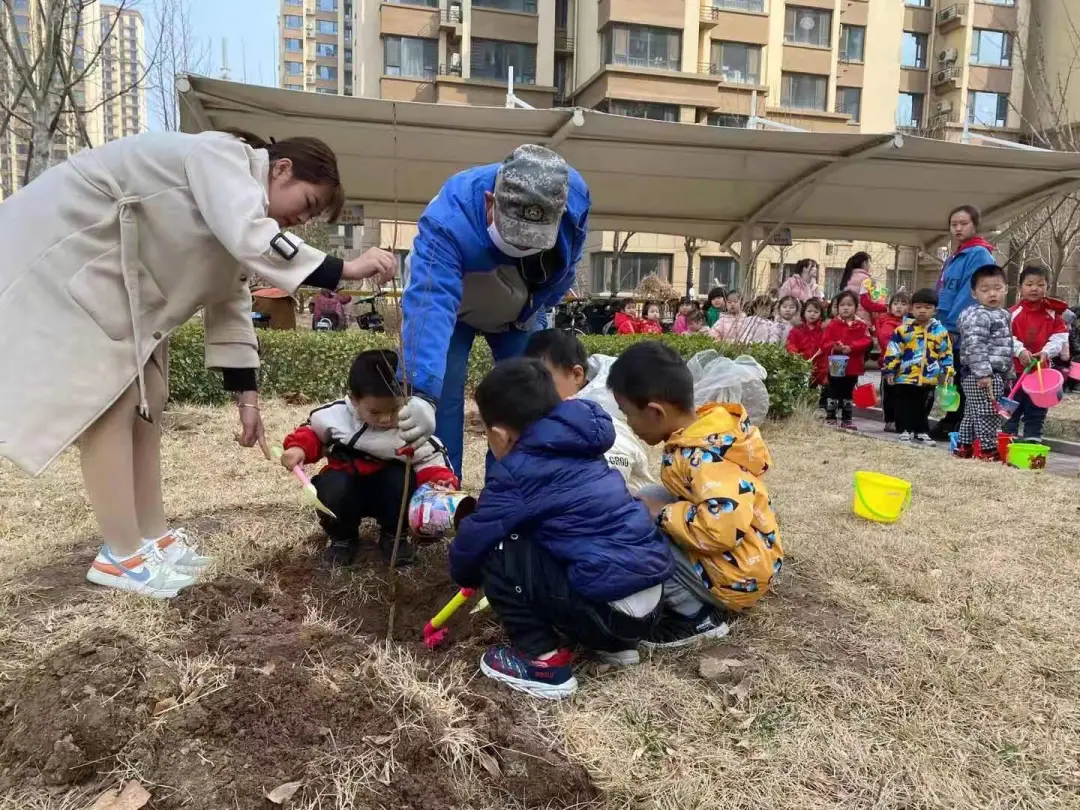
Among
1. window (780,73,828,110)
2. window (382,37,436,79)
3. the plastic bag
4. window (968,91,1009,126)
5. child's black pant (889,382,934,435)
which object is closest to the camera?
the plastic bag

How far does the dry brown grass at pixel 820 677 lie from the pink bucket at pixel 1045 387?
2.39m

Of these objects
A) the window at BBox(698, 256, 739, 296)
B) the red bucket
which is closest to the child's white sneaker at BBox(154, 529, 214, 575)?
the red bucket

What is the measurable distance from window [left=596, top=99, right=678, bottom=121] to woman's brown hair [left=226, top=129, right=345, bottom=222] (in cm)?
2371

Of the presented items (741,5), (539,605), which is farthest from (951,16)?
(539,605)

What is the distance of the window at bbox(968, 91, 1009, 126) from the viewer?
91.9 ft

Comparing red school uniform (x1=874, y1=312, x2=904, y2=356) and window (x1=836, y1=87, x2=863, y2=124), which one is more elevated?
window (x1=836, y1=87, x2=863, y2=124)

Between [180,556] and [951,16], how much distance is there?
33312mm

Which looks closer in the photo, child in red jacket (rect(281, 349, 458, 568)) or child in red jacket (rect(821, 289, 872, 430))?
child in red jacket (rect(281, 349, 458, 568))

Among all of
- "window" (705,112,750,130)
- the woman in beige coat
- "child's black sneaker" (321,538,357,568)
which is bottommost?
"child's black sneaker" (321,538,357,568)

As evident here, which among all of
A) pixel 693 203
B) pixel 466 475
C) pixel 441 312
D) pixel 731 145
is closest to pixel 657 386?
pixel 441 312

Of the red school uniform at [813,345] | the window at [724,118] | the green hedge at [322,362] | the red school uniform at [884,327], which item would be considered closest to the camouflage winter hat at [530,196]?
the green hedge at [322,362]

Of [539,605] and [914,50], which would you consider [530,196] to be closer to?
[539,605]

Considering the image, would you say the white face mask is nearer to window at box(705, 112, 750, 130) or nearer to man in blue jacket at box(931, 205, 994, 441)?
man in blue jacket at box(931, 205, 994, 441)

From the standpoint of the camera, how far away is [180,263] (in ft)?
7.02
